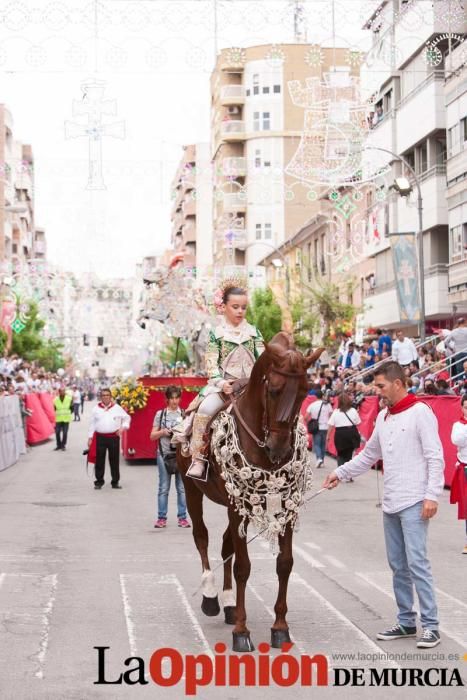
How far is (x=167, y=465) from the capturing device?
1556cm

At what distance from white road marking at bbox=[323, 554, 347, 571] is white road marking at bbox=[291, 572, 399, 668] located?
2.18ft

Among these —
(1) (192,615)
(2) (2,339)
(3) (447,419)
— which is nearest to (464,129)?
(3) (447,419)

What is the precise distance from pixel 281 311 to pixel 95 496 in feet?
147

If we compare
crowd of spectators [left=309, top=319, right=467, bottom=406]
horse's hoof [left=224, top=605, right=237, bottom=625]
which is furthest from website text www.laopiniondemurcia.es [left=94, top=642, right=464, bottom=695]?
crowd of spectators [left=309, top=319, right=467, bottom=406]

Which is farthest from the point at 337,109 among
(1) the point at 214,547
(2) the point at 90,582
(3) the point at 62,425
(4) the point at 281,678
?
(4) the point at 281,678

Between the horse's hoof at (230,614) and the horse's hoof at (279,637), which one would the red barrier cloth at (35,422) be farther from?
the horse's hoof at (279,637)

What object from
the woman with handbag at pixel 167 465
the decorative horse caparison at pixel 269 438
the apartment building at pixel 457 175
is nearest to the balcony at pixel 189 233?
the apartment building at pixel 457 175

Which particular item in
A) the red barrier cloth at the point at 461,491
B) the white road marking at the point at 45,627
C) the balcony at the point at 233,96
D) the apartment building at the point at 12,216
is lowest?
the white road marking at the point at 45,627

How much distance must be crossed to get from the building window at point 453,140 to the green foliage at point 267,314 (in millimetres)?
23689

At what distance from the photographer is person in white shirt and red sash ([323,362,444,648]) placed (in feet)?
25.5

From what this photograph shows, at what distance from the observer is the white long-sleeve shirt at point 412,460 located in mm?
7785

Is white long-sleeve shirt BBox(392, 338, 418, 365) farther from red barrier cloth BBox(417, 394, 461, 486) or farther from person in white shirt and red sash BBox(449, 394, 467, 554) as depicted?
person in white shirt and red sash BBox(449, 394, 467, 554)

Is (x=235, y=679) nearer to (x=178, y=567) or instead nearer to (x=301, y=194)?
(x=178, y=567)

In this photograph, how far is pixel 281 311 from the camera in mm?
64250
